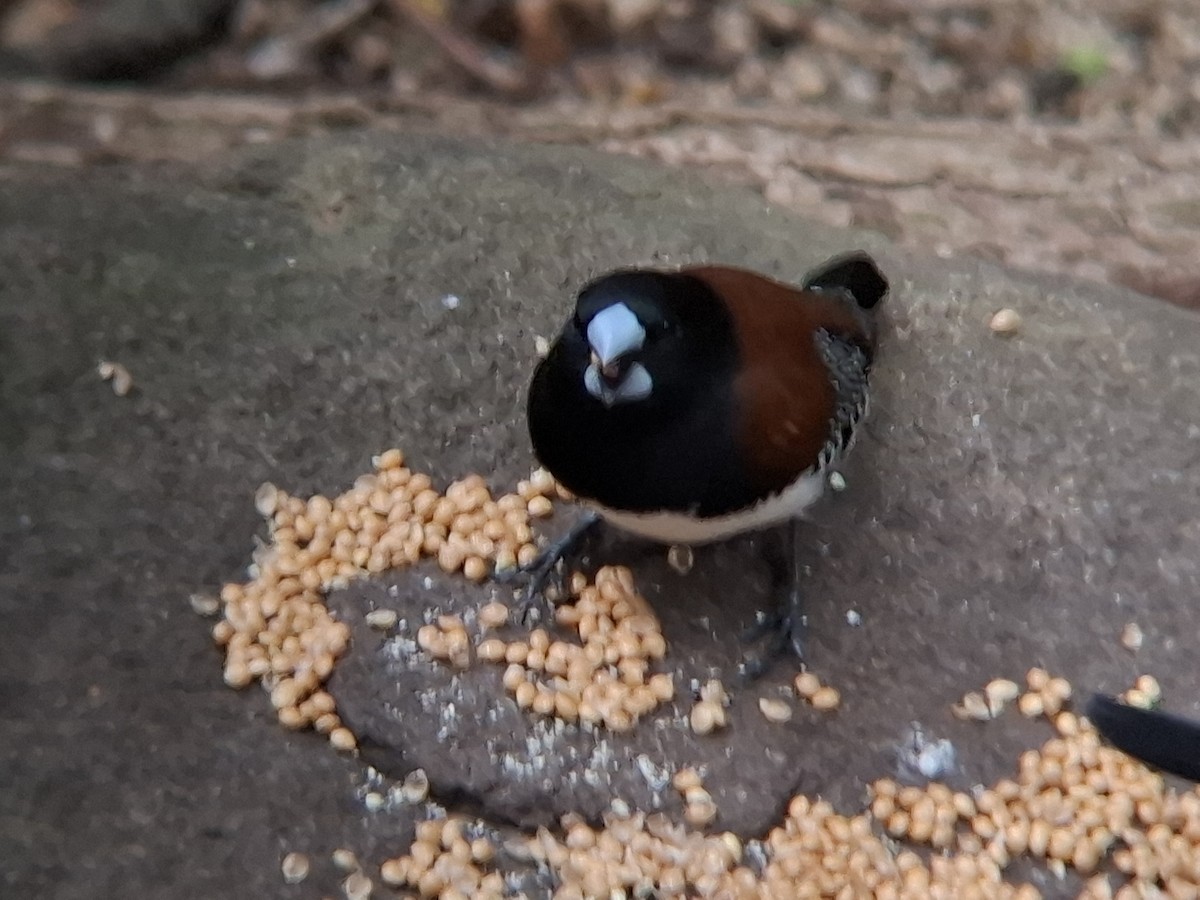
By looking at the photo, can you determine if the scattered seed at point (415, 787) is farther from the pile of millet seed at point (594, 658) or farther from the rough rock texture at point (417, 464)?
the pile of millet seed at point (594, 658)

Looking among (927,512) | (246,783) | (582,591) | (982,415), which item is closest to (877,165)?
(982,415)

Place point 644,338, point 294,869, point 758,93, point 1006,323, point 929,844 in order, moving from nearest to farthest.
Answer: point 644,338, point 294,869, point 929,844, point 1006,323, point 758,93

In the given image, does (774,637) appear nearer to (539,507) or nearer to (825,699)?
(825,699)

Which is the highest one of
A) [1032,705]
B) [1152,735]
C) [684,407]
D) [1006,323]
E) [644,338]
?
[644,338]

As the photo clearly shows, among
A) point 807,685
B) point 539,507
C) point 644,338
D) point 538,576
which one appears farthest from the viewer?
point 539,507

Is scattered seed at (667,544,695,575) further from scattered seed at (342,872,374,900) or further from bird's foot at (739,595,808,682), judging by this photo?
scattered seed at (342,872,374,900)

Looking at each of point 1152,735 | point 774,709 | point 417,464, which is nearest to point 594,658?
point 774,709

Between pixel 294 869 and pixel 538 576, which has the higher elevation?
pixel 538 576
